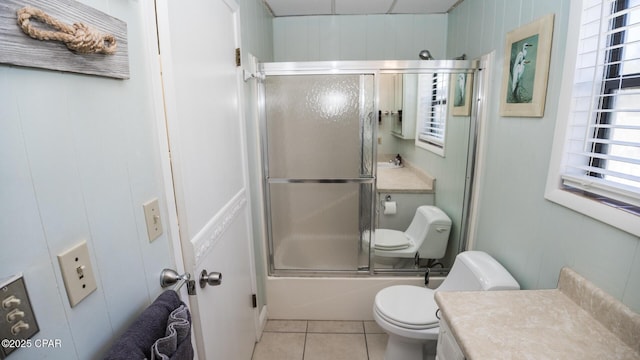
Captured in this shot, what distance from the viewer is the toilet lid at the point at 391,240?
2.36 meters

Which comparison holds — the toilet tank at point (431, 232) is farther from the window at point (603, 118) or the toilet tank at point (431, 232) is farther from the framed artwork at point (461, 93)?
the window at point (603, 118)

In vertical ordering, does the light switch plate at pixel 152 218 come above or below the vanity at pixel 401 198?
above

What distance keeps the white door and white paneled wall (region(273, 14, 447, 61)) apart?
3.72ft

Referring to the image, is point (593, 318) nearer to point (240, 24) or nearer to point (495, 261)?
point (495, 261)

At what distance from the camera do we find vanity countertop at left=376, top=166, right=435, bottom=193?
2428 millimetres

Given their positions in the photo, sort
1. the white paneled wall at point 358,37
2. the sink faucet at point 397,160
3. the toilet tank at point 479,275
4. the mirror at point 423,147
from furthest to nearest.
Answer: the sink faucet at point 397,160 → the white paneled wall at point 358,37 → the mirror at point 423,147 → the toilet tank at point 479,275

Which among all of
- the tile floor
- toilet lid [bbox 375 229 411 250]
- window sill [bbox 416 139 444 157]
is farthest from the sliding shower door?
window sill [bbox 416 139 444 157]

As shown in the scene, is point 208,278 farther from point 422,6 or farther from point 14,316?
point 422,6

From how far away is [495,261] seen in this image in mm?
1624

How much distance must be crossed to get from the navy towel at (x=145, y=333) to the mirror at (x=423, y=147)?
1680 millimetres

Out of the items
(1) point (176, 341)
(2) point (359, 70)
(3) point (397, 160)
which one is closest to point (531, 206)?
(2) point (359, 70)

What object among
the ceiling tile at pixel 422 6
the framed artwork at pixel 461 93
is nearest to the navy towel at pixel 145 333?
the framed artwork at pixel 461 93

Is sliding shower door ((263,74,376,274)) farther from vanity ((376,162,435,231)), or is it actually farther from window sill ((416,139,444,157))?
window sill ((416,139,444,157))

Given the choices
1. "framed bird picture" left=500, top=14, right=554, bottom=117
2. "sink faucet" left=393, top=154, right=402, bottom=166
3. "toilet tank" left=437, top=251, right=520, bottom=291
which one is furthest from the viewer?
"sink faucet" left=393, top=154, right=402, bottom=166
